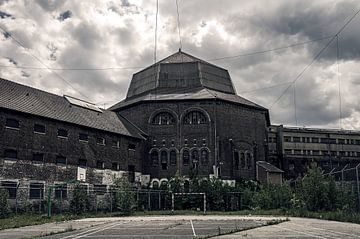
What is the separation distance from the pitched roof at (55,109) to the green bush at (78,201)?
25.3 feet

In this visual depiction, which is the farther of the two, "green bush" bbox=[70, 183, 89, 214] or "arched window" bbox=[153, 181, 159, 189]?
"arched window" bbox=[153, 181, 159, 189]

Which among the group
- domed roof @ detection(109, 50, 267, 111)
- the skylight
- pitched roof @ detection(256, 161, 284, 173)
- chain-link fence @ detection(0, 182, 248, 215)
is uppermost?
domed roof @ detection(109, 50, 267, 111)

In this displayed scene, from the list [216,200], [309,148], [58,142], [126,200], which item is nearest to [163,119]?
[216,200]

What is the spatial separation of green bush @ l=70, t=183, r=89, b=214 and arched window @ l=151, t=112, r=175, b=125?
57.4ft

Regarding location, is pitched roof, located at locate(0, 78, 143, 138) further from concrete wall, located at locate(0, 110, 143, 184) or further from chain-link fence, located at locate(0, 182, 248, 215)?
chain-link fence, located at locate(0, 182, 248, 215)

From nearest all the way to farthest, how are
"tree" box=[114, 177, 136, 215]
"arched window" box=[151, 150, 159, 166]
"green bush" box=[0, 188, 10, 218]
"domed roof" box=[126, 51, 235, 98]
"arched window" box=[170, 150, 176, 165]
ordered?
1. "green bush" box=[0, 188, 10, 218]
2. "tree" box=[114, 177, 136, 215]
3. "arched window" box=[170, 150, 176, 165]
4. "arched window" box=[151, 150, 159, 166]
5. "domed roof" box=[126, 51, 235, 98]

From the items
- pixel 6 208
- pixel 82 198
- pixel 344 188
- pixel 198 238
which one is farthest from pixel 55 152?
pixel 198 238

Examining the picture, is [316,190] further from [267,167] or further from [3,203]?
[267,167]

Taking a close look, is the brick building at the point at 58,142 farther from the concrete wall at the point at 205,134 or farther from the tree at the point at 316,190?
the tree at the point at 316,190

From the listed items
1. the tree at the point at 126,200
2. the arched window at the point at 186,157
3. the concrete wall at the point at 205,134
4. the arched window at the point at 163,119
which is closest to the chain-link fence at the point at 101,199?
the tree at the point at 126,200

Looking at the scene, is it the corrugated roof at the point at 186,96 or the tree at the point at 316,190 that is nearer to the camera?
the tree at the point at 316,190

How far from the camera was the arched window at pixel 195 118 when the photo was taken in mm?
49731

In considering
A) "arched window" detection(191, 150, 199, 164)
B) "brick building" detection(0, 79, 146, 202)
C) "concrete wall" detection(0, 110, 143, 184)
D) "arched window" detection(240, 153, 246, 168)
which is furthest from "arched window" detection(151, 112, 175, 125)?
"arched window" detection(240, 153, 246, 168)

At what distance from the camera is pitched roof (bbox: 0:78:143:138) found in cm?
3637
